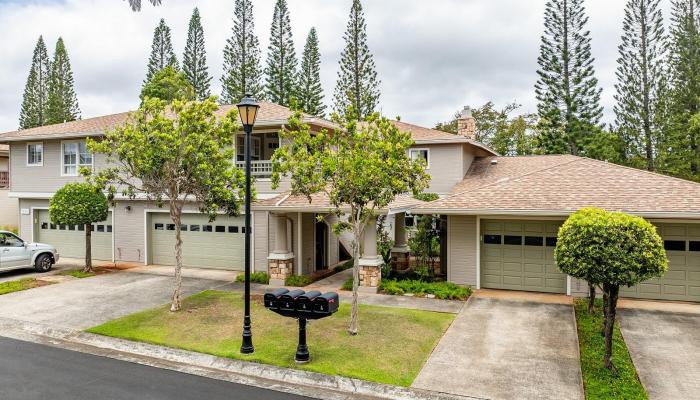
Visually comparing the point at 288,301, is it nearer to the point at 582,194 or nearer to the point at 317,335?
the point at 317,335

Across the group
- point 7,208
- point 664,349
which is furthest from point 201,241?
point 664,349

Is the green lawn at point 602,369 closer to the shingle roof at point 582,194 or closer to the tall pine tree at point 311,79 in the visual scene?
the shingle roof at point 582,194

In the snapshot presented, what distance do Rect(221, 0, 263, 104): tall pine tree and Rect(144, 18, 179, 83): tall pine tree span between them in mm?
5752

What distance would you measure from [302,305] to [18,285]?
A: 11331 millimetres

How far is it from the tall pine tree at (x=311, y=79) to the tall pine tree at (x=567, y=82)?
1599 centimetres

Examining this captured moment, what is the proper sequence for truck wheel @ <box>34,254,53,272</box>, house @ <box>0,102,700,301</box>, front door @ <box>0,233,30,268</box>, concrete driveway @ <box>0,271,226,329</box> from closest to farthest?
1. concrete driveway @ <box>0,271,226,329</box>
2. house @ <box>0,102,700,301</box>
3. front door @ <box>0,233,30,268</box>
4. truck wheel @ <box>34,254,53,272</box>

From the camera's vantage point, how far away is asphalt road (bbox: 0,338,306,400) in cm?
682

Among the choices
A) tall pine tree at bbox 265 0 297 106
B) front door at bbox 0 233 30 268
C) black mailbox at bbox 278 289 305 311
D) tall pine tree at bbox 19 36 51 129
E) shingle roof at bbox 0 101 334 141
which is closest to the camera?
black mailbox at bbox 278 289 305 311

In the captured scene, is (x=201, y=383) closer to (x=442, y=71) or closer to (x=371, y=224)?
(x=371, y=224)

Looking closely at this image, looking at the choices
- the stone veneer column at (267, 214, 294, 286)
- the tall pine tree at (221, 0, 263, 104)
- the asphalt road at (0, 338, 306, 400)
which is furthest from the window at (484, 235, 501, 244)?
the tall pine tree at (221, 0, 263, 104)

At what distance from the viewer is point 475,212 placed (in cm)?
1298

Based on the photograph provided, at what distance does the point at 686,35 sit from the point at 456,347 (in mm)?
31827

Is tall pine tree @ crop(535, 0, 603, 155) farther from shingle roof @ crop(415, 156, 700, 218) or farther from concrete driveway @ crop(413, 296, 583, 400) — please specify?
concrete driveway @ crop(413, 296, 583, 400)

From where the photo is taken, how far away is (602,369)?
7.52m
